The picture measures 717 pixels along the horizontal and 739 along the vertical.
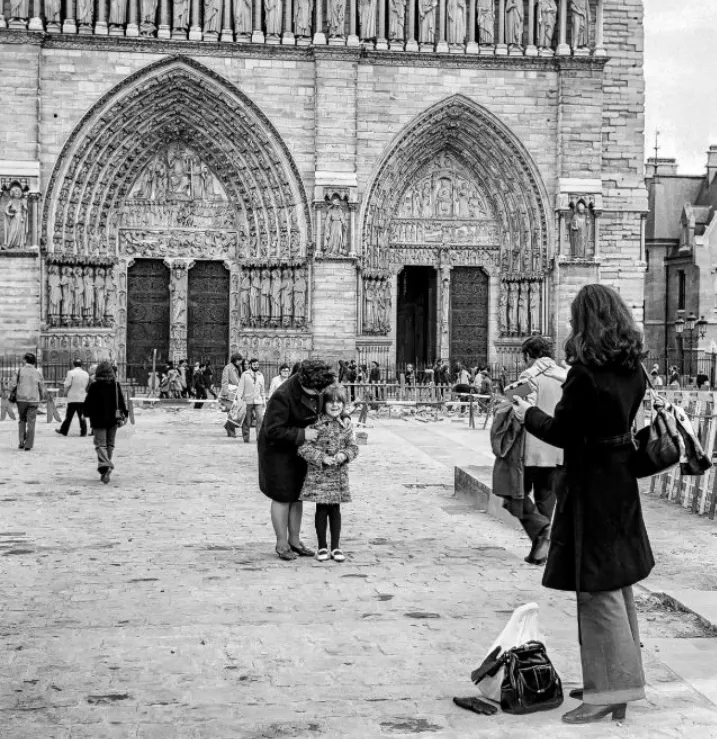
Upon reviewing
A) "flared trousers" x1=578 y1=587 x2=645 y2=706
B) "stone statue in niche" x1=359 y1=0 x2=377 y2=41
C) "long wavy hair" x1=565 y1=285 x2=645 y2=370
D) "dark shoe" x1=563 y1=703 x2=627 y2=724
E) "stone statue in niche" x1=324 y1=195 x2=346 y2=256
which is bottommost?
"dark shoe" x1=563 y1=703 x2=627 y2=724

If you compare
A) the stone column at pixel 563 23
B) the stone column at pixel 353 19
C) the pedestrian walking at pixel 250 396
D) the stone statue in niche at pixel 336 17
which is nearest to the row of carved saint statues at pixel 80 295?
the stone statue in niche at pixel 336 17

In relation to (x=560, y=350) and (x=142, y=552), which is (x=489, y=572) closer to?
(x=142, y=552)

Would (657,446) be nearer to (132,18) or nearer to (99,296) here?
(99,296)

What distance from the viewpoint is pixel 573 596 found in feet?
24.0

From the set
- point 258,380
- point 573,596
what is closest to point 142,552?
point 573,596

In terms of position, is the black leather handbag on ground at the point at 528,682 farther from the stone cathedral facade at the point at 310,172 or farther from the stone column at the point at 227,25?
the stone column at the point at 227,25

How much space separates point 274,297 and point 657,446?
81.2 ft

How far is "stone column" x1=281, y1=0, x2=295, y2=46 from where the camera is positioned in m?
28.5

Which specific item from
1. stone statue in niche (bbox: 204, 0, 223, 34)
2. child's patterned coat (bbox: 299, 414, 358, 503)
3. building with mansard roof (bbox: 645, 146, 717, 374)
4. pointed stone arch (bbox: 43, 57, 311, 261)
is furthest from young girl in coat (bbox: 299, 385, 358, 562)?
building with mansard roof (bbox: 645, 146, 717, 374)

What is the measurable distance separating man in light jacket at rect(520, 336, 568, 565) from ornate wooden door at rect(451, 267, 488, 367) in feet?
73.3

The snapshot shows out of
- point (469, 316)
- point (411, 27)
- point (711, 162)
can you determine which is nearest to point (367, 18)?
point (411, 27)

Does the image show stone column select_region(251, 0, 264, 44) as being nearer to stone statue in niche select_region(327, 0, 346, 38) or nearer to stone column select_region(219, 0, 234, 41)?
stone column select_region(219, 0, 234, 41)

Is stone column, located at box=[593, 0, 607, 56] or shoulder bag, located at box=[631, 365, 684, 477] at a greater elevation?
stone column, located at box=[593, 0, 607, 56]

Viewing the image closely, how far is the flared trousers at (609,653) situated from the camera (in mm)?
4770
